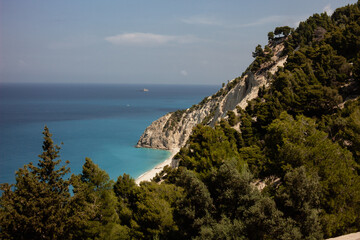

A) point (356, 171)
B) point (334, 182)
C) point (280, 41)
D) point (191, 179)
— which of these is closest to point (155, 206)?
point (191, 179)

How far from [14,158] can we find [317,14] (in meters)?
85.3

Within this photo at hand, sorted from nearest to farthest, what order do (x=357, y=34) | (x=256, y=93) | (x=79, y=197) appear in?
(x=79, y=197)
(x=357, y=34)
(x=256, y=93)

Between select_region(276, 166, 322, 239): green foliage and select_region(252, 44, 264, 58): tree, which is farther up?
select_region(252, 44, 264, 58): tree

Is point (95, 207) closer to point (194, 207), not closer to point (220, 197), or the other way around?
point (194, 207)

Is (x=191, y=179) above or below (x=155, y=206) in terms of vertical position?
above

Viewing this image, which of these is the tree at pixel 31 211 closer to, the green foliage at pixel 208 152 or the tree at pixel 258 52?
the green foliage at pixel 208 152

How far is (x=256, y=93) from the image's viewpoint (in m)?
52.8

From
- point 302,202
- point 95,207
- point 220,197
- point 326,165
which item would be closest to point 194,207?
point 220,197

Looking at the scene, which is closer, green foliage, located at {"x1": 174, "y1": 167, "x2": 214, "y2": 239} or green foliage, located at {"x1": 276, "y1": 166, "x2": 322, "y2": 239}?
green foliage, located at {"x1": 276, "y1": 166, "x2": 322, "y2": 239}

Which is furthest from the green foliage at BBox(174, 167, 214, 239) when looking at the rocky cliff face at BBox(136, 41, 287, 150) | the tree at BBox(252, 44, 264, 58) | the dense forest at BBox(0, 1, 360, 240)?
the tree at BBox(252, 44, 264, 58)

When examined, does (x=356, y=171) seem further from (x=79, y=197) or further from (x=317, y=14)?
(x=317, y=14)

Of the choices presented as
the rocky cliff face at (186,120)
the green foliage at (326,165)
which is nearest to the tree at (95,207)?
the green foliage at (326,165)

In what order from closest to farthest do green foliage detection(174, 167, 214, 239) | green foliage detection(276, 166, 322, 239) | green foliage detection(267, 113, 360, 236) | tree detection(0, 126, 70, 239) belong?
green foliage detection(276, 166, 322, 239) < tree detection(0, 126, 70, 239) < green foliage detection(267, 113, 360, 236) < green foliage detection(174, 167, 214, 239)

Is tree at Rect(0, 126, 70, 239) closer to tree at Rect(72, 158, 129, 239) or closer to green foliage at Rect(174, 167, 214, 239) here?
tree at Rect(72, 158, 129, 239)
